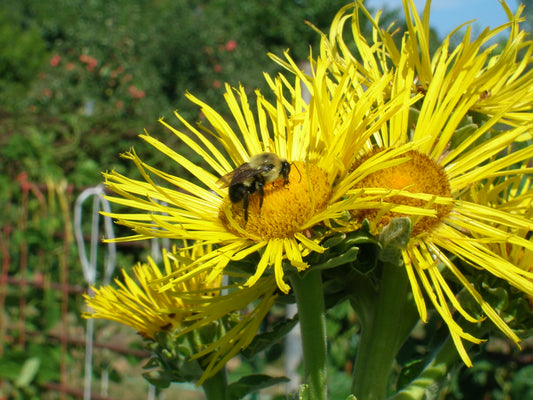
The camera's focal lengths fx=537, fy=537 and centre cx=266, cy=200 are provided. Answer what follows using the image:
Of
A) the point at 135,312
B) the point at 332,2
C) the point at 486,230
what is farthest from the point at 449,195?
the point at 332,2

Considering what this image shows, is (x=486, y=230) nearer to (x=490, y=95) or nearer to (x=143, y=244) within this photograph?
(x=490, y=95)

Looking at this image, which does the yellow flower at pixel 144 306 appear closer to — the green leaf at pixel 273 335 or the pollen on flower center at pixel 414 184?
the green leaf at pixel 273 335

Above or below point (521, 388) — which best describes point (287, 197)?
above

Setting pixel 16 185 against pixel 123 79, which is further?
pixel 123 79

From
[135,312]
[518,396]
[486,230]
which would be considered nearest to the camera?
[486,230]

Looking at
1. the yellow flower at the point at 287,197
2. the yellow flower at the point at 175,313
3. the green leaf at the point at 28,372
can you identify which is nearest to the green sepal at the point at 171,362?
the yellow flower at the point at 175,313

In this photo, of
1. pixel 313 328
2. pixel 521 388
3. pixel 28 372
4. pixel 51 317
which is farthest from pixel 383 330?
pixel 51 317

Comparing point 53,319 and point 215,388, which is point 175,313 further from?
point 53,319
